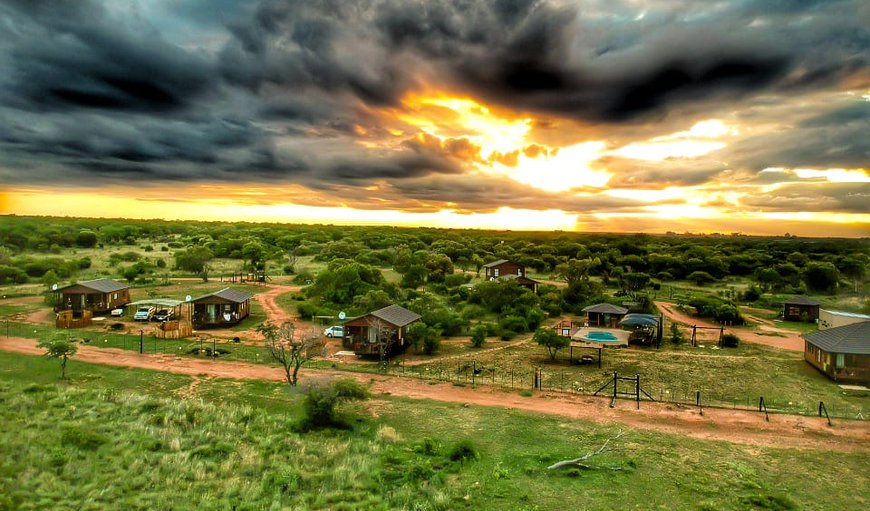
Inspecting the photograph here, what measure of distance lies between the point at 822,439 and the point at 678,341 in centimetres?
Result: 1983

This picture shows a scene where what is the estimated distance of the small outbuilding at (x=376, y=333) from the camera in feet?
117

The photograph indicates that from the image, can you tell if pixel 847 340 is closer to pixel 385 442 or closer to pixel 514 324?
pixel 514 324

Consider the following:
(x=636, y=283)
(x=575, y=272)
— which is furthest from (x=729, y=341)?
(x=636, y=283)

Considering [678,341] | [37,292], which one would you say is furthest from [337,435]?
[37,292]

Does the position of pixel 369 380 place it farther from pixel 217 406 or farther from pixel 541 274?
pixel 541 274

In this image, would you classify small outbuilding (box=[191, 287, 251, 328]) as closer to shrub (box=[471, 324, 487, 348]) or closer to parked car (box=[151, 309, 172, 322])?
parked car (box=[151, 309, 172, 322])

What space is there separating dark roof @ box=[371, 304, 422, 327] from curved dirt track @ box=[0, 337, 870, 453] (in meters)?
6.62

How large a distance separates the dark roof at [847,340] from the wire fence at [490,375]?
4.81m

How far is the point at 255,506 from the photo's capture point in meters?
15.5

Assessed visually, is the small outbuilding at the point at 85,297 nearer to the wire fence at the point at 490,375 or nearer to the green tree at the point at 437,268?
the wire fence at the point at 490,375

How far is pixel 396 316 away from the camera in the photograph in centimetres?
3850

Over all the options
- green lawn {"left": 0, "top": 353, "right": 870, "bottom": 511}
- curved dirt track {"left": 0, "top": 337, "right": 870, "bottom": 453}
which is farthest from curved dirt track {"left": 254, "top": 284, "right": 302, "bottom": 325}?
green lawn {"left": 0, "top": 353, "right": 870, "bottom": 511}

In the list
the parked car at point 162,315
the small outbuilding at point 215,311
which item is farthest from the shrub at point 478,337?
the parked car at point 162,315

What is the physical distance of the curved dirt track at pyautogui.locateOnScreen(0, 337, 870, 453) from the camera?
21625 mm
